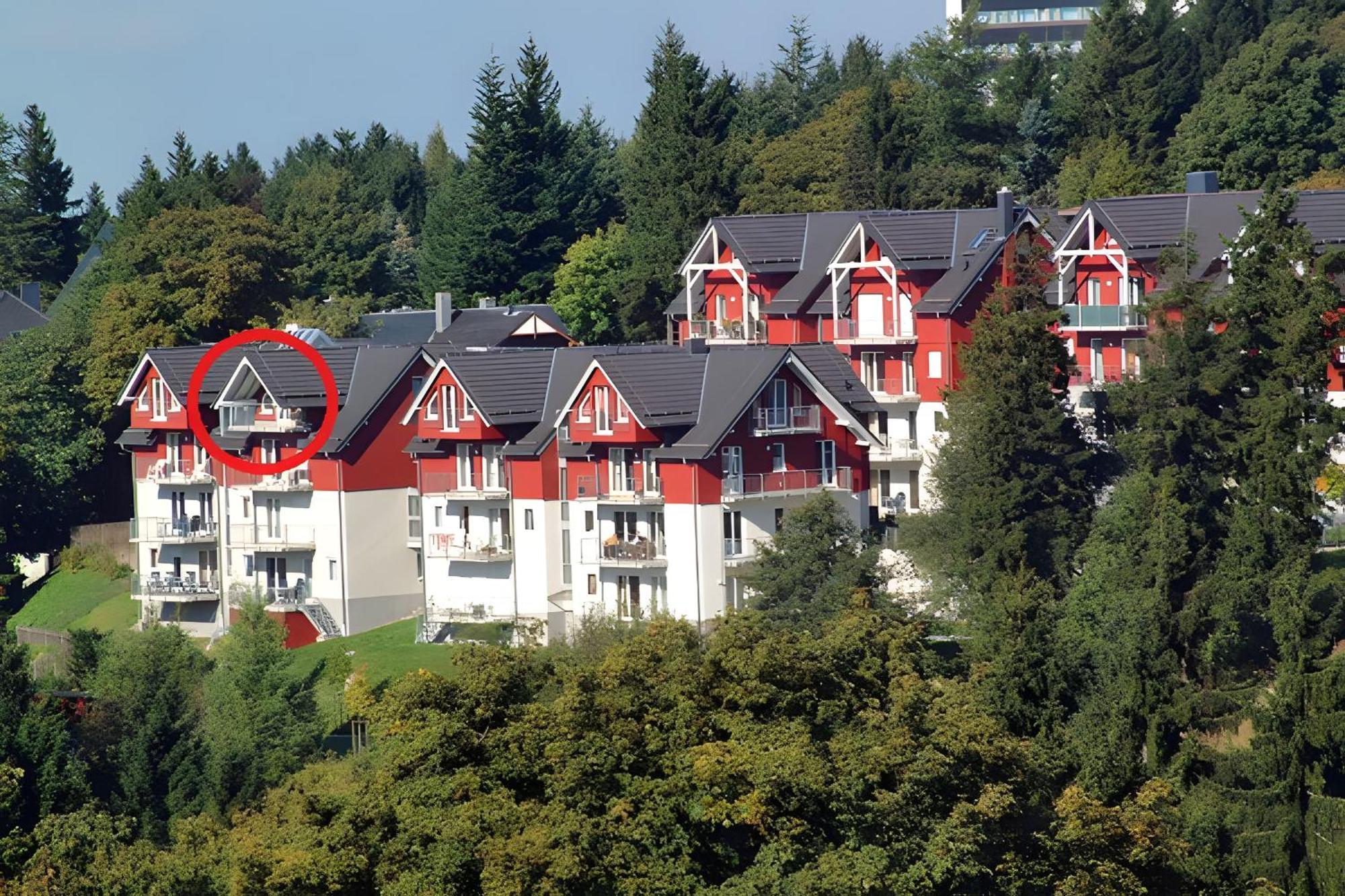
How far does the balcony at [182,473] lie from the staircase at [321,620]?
5.73 metres

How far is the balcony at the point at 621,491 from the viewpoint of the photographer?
6147 centimetres

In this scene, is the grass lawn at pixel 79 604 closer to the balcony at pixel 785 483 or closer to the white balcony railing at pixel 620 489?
the white balcony railing at pixel 620 489

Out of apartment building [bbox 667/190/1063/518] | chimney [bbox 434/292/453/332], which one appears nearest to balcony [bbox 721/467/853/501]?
apartment building [bbox 667/190/1063/518]

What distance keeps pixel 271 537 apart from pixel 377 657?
869 cm

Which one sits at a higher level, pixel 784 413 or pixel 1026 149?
pixel 1026 149

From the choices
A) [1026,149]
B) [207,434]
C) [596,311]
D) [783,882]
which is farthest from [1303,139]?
[783,882]

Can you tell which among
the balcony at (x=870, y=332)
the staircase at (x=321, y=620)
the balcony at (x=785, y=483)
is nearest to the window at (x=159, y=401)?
the staircase at (x=321, y=620)

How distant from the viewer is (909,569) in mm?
61750

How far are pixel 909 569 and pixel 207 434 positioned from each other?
2290cm

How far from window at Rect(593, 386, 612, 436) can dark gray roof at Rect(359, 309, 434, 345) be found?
22.2 metres

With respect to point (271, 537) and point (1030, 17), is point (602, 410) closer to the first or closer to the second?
point (271, 537)

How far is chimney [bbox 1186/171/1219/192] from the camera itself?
2923 inches

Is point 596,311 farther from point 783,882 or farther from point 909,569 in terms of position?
point 783,882

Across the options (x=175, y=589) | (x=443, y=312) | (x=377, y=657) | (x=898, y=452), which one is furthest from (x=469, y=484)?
(x=443, y=312)
